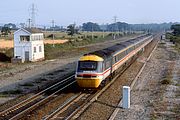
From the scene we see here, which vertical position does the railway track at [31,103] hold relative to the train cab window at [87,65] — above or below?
below

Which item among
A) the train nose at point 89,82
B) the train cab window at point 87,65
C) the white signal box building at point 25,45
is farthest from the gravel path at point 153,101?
the white signal box building at point 25,45

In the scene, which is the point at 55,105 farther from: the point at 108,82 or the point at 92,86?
the point at 108,82

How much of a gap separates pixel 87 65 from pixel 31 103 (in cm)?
426

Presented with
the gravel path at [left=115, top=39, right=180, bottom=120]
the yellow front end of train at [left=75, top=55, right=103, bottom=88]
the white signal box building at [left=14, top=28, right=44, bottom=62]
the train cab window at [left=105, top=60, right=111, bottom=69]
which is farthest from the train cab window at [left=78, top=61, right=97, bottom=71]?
the white signal box building at [left=14, top=28, right=44, bottom=62]

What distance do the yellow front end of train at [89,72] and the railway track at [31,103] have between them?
199 centimetres

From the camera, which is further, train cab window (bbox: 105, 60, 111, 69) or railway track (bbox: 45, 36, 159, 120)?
train cab window (bbox: 105, 60, 111, 69)

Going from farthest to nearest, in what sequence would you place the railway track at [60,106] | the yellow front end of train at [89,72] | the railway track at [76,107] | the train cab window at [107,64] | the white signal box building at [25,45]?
the white signal box building at [25,45] < the train cab window at [107,64] < the yellow front end of train at [89,72] < the railway track at [60,106] < the railway track at [76,107]

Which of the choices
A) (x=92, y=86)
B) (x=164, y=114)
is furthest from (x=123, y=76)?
(x=164, y=114)

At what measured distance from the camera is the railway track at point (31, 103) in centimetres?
1630

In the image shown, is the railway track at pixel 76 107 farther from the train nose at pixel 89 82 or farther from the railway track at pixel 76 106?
the train nose at pixel 89 82

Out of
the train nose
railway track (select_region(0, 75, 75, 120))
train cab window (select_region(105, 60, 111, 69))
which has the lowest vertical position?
railway track (select_region(0, 75, 75, 120))

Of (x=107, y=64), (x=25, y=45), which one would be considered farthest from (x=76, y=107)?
(x=25, y=45)

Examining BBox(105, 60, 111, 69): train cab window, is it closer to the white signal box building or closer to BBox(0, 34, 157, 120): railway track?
BBox(0, 34, 157, 120): railway track

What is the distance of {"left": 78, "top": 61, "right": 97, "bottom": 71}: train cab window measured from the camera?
2117 centimetres
